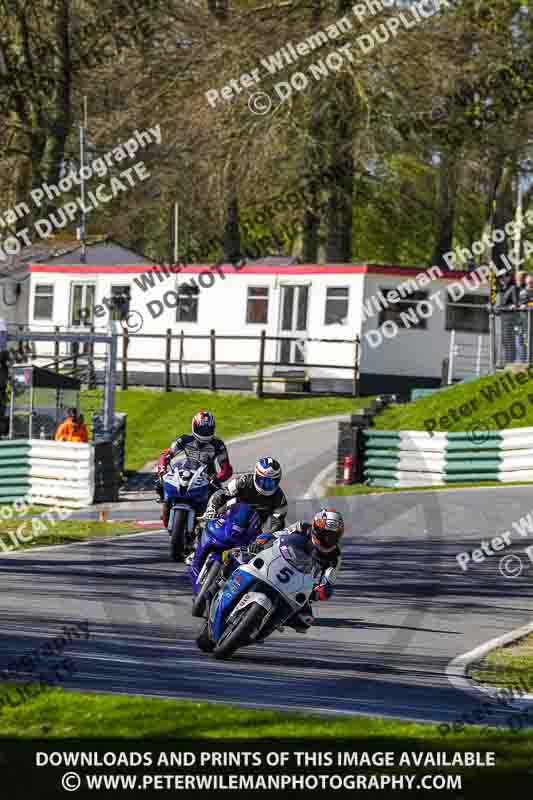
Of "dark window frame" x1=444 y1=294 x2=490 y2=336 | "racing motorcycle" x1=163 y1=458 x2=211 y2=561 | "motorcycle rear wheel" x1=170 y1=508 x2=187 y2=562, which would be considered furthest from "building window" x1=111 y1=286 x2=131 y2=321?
"motorcycle rear wheel" x1=170 y1=508 x2=187 y2=562

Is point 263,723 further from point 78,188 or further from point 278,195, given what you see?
point 78,188

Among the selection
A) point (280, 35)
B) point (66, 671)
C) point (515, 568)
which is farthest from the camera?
point (280, 35)

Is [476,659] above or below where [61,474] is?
above

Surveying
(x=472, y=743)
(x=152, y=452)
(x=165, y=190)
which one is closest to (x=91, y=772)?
(x=472, y=743)

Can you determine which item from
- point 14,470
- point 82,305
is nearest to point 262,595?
point 14,470

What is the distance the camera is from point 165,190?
151 ft

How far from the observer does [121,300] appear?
38875mm

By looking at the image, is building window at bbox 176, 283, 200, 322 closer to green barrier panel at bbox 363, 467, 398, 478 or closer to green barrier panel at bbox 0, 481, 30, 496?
green barrier panel at bbox 363, 467, 398, 478

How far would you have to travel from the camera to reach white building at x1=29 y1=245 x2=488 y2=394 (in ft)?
118

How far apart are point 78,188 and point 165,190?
13.7 feet

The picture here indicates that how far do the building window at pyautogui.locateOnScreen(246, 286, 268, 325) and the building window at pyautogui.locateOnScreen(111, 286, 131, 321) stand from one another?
134 inches

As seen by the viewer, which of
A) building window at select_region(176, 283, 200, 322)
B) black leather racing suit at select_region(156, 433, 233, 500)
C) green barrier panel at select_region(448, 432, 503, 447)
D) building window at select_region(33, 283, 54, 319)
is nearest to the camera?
black leather racing suit at select_region(156, 433, 233, 500)

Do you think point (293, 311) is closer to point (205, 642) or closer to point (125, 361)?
point (125, 361)

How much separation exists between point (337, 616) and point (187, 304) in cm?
2593
